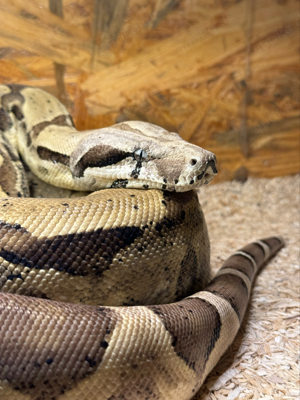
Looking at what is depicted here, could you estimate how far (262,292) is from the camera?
9.93 ft

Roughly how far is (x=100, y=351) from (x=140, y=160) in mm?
1212

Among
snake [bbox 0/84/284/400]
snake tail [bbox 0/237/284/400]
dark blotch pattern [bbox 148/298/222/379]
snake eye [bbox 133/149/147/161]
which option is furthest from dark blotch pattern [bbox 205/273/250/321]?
snake eye [bbox 133/149/147/161]

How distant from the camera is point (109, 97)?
4.12m

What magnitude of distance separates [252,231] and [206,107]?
175cm

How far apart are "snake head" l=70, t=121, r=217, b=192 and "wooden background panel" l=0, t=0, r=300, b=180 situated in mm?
1337

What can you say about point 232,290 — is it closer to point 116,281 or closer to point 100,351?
point 116,281

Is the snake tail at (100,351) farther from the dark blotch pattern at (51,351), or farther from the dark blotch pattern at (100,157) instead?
the dark blotch pattern at (100,157)

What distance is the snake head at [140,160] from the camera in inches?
83.7

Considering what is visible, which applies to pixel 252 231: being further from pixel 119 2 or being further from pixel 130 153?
pixel 119 2

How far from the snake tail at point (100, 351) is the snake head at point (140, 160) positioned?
77cm

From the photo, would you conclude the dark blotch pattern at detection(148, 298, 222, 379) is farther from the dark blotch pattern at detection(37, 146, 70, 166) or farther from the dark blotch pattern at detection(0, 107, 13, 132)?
the dark blotch pattern at detection(0, 107, 13, 132)

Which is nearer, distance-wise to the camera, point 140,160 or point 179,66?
point 140,160

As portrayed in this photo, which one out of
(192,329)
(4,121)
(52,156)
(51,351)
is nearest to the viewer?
(51,351)

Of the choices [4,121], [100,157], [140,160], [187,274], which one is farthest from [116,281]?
[4,121]
